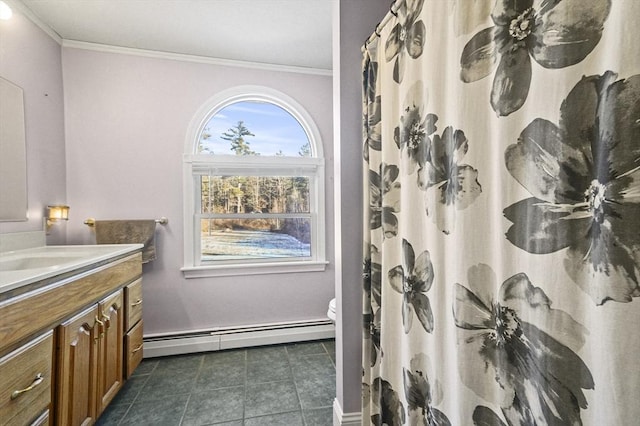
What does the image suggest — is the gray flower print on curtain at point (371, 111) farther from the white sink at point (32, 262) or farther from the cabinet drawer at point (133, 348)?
the cabinet drawer at point (133, 348)

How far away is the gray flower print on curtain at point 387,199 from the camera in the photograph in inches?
45.7

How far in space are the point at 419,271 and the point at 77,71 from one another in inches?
111

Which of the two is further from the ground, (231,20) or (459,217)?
(231,20)

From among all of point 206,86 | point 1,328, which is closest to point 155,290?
point 1,328

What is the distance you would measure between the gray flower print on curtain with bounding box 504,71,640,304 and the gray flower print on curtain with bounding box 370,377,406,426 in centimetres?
86

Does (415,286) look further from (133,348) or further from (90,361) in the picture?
(133,348)

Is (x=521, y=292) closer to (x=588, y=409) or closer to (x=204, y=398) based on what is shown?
(x=588, y=409)

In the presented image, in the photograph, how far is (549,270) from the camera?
57 centimetres

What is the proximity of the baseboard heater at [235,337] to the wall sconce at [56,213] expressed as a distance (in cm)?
108

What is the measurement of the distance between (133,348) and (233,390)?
28.2 inches

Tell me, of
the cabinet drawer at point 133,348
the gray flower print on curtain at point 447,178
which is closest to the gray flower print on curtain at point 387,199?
the gray flower print on curtain at point 447,178

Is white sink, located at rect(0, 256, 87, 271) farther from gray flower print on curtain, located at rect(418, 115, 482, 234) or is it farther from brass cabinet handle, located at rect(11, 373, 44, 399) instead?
gray flower print on curtain, located at rect(418, 115, 482, 234)

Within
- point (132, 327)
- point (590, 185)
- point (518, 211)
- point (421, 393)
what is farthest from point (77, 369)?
point (590, 185)

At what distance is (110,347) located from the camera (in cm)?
161
